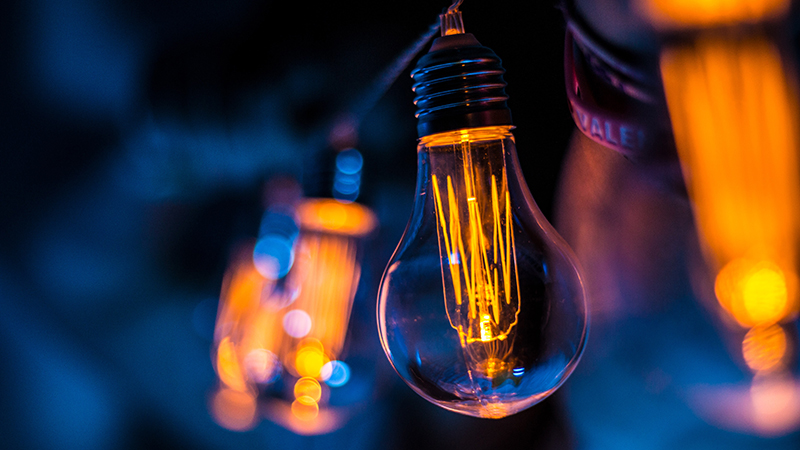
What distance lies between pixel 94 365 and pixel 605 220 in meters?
1.25

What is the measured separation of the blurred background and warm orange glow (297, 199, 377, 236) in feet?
0.07

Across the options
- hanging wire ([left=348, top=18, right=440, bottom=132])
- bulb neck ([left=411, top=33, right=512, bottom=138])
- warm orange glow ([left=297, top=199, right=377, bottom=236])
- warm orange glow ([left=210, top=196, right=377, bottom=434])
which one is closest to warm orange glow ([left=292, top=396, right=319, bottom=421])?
warm orange glow ([left=210, top=196, right=377, bottom=434])

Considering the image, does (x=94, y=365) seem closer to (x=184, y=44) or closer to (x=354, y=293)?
(x=184, y=44)

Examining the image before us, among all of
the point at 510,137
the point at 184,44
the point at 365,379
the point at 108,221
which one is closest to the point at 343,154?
the point at 365,379

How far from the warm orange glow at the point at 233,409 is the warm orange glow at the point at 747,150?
3.19ft

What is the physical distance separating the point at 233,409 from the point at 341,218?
722mm

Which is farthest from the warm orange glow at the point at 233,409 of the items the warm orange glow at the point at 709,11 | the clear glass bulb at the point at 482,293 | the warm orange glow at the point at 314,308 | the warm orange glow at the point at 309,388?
the warm orange glow at the point at 709,11

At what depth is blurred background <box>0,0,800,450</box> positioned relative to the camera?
1.51 feet

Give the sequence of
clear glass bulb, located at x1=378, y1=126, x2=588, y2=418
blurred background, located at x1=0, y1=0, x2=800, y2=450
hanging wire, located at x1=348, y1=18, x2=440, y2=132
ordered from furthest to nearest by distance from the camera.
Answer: hanging wire, located at x1=348, y1=18, x2=440, y2=132
blurred background, located at x1=0, y1=0, x2=800, y2=450
clear glass bulb, located at x1=378, y1=126, x2=588, y2=418

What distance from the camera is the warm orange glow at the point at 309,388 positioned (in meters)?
0.73

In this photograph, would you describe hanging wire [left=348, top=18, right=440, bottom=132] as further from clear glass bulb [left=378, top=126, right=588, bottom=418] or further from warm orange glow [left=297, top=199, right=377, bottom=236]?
clear glass bulb [left=378, top=126, right=588, bottom=418]

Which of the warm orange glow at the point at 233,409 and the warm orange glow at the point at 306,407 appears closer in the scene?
the warm orange glow at the point at 306,407

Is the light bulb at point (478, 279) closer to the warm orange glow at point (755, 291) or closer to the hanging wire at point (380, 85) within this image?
the warm orange glow at point (755, 291)

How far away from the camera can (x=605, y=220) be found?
57cm
